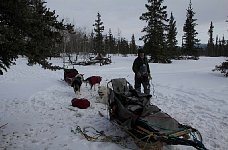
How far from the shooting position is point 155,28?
32.7 metres

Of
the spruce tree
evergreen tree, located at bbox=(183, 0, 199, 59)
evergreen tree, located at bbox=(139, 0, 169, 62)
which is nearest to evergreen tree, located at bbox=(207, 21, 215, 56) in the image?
the spruce tree

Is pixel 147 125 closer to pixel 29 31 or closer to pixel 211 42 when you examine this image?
pixel 29 31

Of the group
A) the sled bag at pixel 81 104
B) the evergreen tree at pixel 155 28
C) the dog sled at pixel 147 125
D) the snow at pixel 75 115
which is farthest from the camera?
the evergreen tree at pixel 155 28

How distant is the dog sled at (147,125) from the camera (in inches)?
220

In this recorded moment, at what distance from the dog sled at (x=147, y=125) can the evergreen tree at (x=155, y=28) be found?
25.5m

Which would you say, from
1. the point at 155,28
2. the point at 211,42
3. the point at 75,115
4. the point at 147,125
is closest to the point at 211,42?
the point at 211,42

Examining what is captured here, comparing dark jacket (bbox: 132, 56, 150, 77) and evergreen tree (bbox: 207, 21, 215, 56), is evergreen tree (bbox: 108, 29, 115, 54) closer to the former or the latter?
evergreen tree (bbox: 207, 21, 215, 56)

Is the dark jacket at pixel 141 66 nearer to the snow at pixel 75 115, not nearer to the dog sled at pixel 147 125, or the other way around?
the snow at pixel 75 115

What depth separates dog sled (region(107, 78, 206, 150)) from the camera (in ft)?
18.3

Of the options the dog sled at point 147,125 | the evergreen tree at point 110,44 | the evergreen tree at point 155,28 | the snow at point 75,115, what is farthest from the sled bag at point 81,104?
the evergreen tree at point 110,44

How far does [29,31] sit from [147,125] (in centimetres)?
325

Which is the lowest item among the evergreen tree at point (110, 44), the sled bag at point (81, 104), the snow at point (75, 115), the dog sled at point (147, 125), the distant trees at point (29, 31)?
the snow at point (75, 115)

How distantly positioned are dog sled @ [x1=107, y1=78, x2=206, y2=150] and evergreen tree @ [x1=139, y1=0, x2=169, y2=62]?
25.5 metres

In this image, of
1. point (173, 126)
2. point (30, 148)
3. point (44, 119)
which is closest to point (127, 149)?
point (173, 126)
